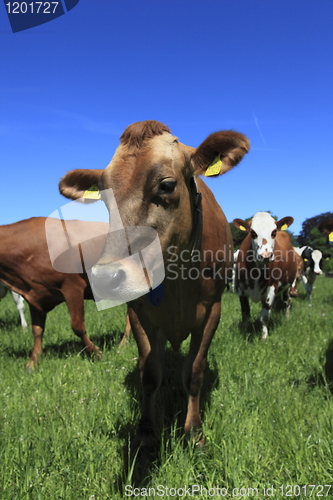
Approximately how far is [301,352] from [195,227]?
275cm

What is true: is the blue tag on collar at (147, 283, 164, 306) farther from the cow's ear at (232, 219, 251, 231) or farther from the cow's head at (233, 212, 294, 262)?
the cow's ear at (232, 219, 251, 231)

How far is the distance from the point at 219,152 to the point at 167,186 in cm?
55

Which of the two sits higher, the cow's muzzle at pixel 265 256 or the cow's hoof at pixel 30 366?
the cow's muzzle at pixel 265 256

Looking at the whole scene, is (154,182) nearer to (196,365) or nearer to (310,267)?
(196,365)

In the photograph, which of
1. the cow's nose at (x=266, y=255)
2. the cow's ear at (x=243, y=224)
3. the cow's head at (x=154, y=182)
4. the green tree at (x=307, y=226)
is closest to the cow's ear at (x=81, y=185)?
the cow's head at (x=154, y=182)

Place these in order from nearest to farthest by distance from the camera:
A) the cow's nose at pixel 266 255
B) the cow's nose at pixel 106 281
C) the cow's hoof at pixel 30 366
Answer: the cow's nose at pixel 106 281
the cow's hoof at pixel 30 366
the cow's nose at pixel 266 255

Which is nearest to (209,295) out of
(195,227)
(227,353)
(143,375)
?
(195,227)

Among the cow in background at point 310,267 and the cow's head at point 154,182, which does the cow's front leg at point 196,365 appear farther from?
the cow in background at point 310,267

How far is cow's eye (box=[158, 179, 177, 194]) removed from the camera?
6.44 feet

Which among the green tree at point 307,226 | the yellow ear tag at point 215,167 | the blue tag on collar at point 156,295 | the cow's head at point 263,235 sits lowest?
the blue tag on collar at point 156,295

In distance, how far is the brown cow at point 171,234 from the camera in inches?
74.5

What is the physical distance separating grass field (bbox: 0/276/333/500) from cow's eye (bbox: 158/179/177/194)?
5.06 ft

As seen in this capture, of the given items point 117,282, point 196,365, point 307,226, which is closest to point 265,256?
point 196,365

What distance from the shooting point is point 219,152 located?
2334mm
